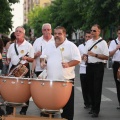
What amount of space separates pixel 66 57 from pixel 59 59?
0.61 feet

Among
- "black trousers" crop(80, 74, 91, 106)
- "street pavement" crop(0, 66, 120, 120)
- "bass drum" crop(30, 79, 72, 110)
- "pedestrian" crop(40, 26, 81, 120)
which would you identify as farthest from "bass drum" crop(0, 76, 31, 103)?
"black trousers" crop(80, 74, 91, 106)

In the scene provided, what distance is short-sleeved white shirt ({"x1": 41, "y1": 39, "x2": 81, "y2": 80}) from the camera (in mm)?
7051

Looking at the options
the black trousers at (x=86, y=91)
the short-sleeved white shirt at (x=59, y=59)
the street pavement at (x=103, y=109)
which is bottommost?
the street pavement at (x=103, y=109)

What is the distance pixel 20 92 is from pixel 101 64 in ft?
10.1

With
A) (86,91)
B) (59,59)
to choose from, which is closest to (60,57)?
(59,59)

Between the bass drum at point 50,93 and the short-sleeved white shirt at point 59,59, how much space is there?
28.2 inches

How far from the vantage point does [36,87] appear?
248 inches

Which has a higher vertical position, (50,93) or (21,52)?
(21,52)

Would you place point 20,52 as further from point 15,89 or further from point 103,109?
point 103,109

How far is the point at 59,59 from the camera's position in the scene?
7.09 metres

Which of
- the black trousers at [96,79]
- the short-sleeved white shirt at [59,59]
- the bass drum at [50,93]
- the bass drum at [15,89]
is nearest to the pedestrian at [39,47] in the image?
the black trousers at [96,79]

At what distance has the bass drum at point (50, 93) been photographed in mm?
6227

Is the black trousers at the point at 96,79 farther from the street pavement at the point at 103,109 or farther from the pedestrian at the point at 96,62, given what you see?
the street pavement at the point at 103,109

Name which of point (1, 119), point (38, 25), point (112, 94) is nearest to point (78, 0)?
point (112, 94)
